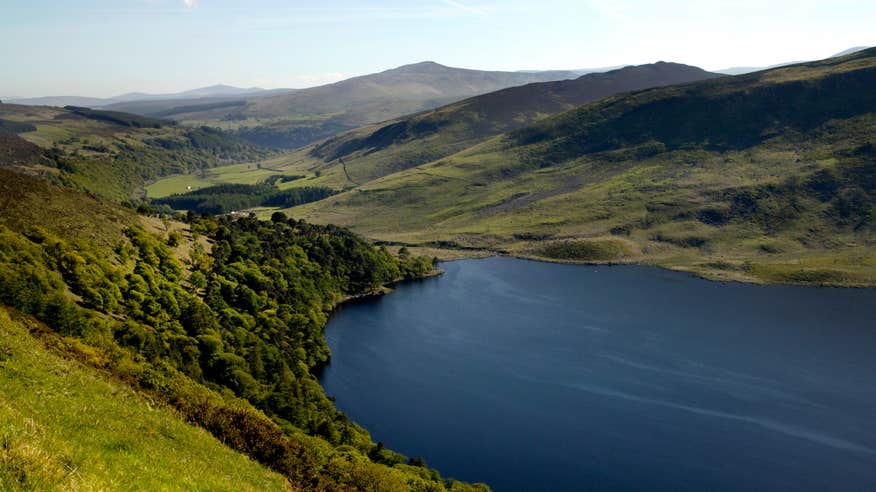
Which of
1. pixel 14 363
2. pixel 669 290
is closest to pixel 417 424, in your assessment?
pixel 14 363

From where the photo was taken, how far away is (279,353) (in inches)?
4326

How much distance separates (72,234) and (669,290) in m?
161

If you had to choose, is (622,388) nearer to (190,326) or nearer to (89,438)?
(190,326)

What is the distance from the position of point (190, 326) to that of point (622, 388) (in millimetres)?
78466

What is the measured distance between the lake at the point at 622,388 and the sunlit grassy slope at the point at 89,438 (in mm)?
63706

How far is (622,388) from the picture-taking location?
400 feet

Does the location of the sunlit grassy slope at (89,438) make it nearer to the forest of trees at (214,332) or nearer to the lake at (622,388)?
the forest of trees at (214,332)

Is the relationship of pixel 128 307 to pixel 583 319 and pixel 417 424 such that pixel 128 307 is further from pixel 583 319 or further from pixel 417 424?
pixel 583 319

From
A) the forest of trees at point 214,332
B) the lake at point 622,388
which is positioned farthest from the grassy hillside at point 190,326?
the lake at point 622,388

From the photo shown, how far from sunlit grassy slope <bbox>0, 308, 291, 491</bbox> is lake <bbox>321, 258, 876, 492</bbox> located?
209 ft

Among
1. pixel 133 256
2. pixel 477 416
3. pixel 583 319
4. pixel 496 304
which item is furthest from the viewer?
pixel 496 304

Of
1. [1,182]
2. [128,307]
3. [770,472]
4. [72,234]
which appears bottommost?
[770,472]

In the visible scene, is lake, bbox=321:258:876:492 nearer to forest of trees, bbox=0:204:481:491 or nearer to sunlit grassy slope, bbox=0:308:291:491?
forest of trees, bbox=0:204:481:491

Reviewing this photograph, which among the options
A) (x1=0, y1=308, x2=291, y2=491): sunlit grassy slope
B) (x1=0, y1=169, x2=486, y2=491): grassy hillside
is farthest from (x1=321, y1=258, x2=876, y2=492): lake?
(x1=0, y1=308, x2=291, y2=491): sunlit grassy slope
